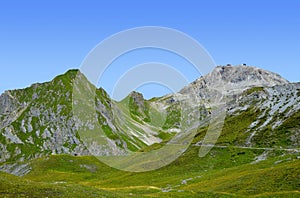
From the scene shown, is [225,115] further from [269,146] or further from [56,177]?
[56,177]

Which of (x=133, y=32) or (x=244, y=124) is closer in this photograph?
(x=133, y=32)

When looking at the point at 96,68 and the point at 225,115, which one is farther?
the point at 225,115

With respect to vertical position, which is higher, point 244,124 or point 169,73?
point 169,73

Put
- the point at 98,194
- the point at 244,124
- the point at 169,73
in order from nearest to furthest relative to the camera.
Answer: the point at 98,194 < the point at 169,73 < the point at 244,124

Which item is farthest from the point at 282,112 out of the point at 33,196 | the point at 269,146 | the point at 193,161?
the point at 33,196

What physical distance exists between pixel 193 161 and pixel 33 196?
7441 cm

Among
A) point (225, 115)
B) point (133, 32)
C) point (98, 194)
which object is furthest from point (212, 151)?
point (98, 194)

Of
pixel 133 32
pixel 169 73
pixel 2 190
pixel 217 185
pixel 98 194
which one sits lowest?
pixel 217 185

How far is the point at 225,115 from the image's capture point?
492 ft

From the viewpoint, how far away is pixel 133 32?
213 ft

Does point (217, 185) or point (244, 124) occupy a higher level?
point (244, 124)

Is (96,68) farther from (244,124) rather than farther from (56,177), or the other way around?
(56,177)

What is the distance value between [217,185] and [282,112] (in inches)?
2480

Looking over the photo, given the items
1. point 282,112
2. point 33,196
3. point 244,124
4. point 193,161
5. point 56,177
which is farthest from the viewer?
point 56,177
